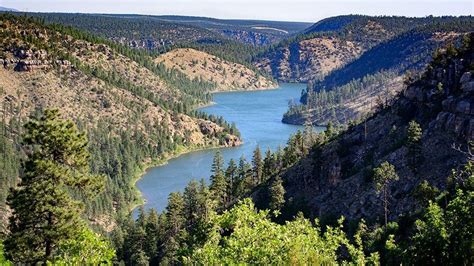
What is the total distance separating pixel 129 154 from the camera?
195 metres

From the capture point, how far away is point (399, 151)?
92.4 meters

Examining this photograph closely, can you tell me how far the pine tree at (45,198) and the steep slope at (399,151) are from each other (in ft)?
177

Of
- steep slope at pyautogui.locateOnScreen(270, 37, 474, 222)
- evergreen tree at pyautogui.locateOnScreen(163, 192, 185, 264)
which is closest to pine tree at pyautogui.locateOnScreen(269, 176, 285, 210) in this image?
steep slope at pyautogui.locateOnScreen(270, 37, 474, 222)

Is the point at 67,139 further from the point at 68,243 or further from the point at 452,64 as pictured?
the point at 452,64

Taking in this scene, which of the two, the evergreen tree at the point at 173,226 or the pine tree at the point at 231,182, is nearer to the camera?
the evergreen tree at the point at 173,226

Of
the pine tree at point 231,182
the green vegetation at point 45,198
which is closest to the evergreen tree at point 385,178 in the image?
the pine tree at point 231,182

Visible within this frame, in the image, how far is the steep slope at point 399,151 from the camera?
83.4 m

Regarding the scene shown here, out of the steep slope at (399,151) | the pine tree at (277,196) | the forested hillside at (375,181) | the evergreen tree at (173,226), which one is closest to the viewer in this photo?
the forested hillside at (375,181)

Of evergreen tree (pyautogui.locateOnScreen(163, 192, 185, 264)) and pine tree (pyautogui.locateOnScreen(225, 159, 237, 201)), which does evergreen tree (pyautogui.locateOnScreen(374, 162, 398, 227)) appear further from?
pine tree (pyautogui.locateOnScreen(225, 159, 237, 201))

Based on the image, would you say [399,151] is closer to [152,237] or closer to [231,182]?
[152,237]

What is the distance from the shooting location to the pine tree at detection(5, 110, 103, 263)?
35812 mm

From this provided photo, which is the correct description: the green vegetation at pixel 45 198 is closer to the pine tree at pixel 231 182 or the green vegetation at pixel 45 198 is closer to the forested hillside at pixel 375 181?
the forested hillside at pixel 375 181

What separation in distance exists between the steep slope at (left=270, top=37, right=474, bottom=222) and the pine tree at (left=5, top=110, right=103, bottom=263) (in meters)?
54.0

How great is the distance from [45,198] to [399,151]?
68799mm
